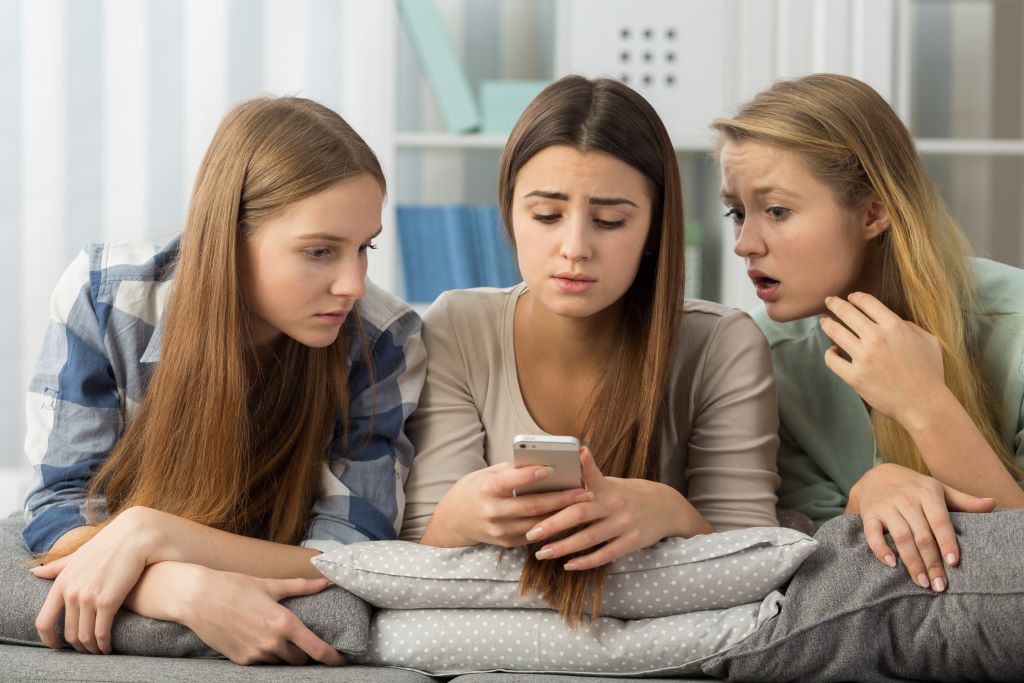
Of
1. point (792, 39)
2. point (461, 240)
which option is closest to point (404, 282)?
point (461, 240)

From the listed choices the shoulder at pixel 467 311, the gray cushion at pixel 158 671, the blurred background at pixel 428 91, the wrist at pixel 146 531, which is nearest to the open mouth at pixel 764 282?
the shoulder at pixel 467 311

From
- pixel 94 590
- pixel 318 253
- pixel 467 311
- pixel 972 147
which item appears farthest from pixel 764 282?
pixel 972 147

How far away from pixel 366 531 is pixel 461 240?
5.13ft

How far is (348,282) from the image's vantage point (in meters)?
1.45

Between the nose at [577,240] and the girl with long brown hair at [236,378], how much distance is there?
10.8 inches

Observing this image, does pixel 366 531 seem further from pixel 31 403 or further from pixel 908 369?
pixel 908 369

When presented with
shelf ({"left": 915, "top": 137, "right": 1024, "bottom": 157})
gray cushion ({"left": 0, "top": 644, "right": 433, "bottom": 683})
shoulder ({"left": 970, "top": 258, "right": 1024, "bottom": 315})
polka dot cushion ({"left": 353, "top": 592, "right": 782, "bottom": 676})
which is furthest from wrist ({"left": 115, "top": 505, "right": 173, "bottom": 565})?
shelf ({"left": 915, "top": 137, "right": 1024, "bottom": 157})

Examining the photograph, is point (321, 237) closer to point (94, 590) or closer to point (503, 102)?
point (94, 590)

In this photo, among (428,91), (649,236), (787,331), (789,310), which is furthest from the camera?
(428,91)

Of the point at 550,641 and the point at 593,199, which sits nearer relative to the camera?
the point at 550,641

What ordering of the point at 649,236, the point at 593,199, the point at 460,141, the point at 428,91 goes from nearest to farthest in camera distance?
the point at 593,199 → the point at 649,236 → the point at 460,141 → the point at 428,91

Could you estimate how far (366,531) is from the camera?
1.46 meters

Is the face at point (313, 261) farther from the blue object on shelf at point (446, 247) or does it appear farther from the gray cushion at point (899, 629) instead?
the blue object on shelf at point (446, 247)

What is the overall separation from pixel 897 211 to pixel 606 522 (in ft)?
2.37
